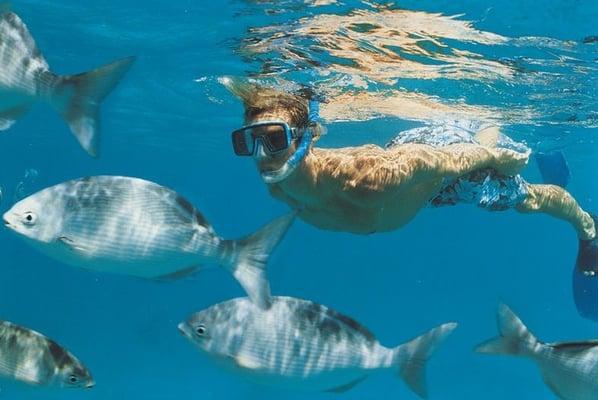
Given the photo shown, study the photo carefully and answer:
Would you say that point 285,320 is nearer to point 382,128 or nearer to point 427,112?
point 427,112

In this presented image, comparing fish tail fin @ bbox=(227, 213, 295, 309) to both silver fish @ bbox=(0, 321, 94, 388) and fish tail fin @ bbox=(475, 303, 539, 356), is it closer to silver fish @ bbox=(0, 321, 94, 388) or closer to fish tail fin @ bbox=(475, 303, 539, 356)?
silver fish @ bbox=(0, 321, 94, 388)

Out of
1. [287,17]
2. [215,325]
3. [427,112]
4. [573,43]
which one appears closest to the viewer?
[215,325]

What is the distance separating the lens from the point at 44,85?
4.42 meters

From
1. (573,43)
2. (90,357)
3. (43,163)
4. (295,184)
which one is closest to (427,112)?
(573,43)

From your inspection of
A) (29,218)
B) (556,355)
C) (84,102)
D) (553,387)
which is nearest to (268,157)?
(84,102)

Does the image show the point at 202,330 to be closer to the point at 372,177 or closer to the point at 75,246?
the point at 75,246

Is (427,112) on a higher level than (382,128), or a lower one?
higher

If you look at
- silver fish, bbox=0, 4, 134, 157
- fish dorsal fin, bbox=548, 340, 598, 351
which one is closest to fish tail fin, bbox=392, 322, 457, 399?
fish dorsal fin, bbox=548, 340, 598, 351

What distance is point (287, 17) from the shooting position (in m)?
11.4

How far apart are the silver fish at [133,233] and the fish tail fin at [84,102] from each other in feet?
1.76

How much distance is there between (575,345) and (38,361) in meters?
5.02

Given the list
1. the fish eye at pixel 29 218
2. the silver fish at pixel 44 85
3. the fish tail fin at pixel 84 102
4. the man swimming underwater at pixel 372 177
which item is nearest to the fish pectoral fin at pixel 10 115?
the silver fish at pixel 44 85

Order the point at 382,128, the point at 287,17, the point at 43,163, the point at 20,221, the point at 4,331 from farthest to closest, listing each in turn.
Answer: the point at 43,163 → the point at 382,128 → the point at 287,17 → the point at 4,331 → the point at 20,221

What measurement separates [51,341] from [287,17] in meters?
8.03
